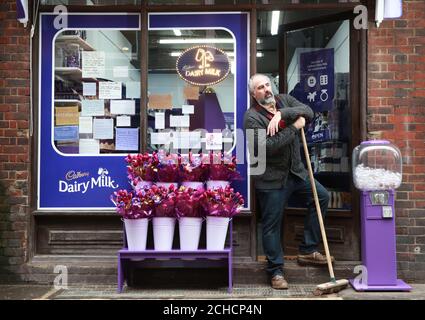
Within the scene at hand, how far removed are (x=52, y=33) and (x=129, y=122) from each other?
1296mm

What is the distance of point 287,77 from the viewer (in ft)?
23.5

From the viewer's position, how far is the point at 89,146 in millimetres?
6512

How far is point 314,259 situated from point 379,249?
2.31 feet

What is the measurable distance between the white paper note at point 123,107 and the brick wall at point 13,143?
91 cm

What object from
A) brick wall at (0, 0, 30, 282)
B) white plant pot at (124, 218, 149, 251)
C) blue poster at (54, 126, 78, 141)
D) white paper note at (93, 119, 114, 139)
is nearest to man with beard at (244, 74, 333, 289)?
white plant pot at (124, 218, 149, 251)

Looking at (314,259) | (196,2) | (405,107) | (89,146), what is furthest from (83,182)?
(405,107)

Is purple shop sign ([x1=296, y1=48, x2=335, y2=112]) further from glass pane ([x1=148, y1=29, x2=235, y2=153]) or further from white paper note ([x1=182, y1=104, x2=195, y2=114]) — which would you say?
white paper note ([x1=182, y1=104, x2=195, y2=114])

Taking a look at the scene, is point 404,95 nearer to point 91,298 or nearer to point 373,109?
point 373,109

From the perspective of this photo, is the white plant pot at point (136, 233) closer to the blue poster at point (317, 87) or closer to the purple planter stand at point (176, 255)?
the purple planter stand at point (176, 255)

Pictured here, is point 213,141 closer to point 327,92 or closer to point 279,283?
point 327,92

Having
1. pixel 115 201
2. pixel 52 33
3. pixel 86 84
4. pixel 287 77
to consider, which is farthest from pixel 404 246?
pixel 52 33

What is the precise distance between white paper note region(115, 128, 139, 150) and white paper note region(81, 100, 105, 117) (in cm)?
28

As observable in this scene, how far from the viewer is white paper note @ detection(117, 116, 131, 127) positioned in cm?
652

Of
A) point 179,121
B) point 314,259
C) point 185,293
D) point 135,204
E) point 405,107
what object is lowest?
point 185,293
